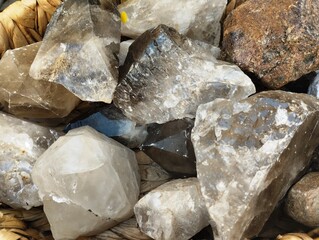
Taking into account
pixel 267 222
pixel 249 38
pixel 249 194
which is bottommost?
pixel 267 222

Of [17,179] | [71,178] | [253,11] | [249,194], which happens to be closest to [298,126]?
→ [249,194]

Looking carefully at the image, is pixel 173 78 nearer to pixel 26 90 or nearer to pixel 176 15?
pixel 176 15

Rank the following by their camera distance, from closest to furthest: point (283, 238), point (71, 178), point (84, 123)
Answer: point (283, 238) → point (71, 178) → point (84, 123)

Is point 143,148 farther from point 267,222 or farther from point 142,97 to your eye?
point 267,222

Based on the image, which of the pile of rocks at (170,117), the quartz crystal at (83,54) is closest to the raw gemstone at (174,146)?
the pile of rocks at (170,117)

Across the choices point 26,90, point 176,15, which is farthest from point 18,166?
point 176,15
